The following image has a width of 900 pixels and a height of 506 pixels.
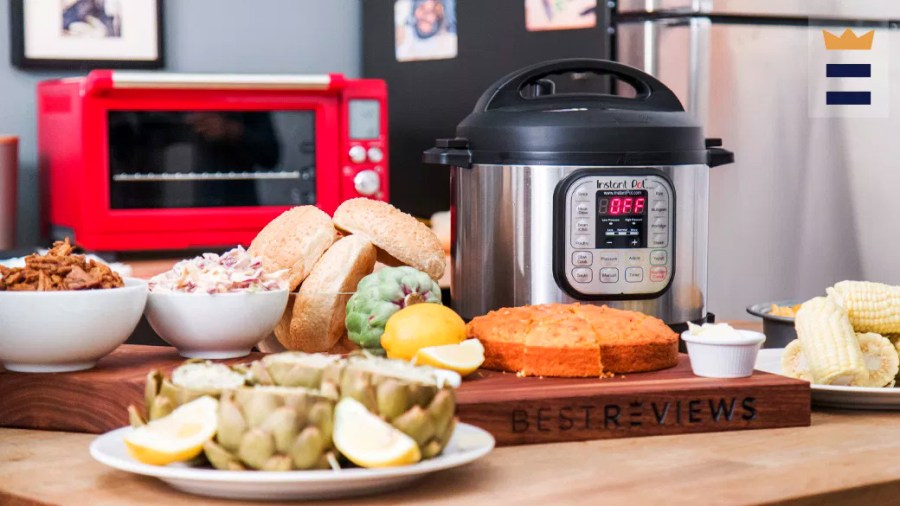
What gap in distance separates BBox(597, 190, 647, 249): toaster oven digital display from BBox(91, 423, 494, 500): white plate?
49cm

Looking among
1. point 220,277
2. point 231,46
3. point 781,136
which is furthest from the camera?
point 231,46

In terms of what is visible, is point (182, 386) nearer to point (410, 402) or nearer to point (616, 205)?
point (410, 402)

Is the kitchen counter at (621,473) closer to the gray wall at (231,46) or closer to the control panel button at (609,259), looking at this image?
the control panel button at (609,259)

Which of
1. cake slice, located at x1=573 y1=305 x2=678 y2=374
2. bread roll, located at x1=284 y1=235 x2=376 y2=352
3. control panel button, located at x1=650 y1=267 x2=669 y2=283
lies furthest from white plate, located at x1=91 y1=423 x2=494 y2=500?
control panel button, located at x1=650 y1=267 x2=669 y2=283

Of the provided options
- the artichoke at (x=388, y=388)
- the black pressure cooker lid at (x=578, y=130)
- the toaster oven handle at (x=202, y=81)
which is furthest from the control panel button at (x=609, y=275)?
the toaster oven handle at (x=202, y=81)

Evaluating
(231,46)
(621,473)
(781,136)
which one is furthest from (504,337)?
(231,46)

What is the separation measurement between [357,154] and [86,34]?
0.72 meters

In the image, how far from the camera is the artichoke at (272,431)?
0.84 metres

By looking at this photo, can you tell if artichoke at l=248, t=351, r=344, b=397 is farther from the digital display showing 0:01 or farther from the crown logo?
the crown logo

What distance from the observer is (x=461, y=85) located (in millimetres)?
2740

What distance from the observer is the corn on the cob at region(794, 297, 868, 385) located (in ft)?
3.85

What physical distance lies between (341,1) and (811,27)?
1.25 m

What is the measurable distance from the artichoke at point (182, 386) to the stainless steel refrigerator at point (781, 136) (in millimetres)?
1520

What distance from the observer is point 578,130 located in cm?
134
